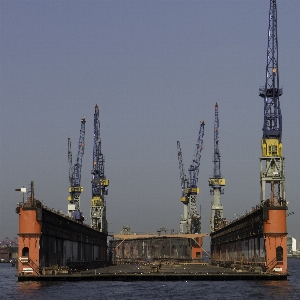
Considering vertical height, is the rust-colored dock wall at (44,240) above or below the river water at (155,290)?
above

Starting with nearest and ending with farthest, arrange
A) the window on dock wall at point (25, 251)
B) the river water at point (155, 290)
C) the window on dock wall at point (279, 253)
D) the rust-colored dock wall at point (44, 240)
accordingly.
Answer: the river water at point (155, 290), the rust-colored dock wall at point (44, 240), the window on dock wall at point (25, 251), the window on dock wall at point (279, 253)

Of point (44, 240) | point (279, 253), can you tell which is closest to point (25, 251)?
point (44, 240)

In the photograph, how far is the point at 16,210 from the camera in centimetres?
11100

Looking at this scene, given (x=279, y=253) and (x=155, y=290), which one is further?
(x=279, y=253)

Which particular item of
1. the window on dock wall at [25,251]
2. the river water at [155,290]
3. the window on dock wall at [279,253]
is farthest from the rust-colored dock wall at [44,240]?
the window on dock wall at [279,253]

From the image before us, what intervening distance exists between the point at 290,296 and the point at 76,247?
7055 cm

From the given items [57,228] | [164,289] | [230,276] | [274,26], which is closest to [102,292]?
[164,289]

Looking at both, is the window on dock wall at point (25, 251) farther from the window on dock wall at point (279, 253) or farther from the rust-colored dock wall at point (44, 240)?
the window on dock wall at point (279, 253)

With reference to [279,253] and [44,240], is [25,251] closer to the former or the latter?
[44,240]

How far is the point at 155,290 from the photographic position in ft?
318

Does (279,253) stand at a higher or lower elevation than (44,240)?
lower

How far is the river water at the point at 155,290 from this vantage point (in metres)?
87.7

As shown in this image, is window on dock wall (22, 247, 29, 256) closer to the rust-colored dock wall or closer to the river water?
the rust-colored dock wall

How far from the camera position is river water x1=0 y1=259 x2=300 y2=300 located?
8769cm
